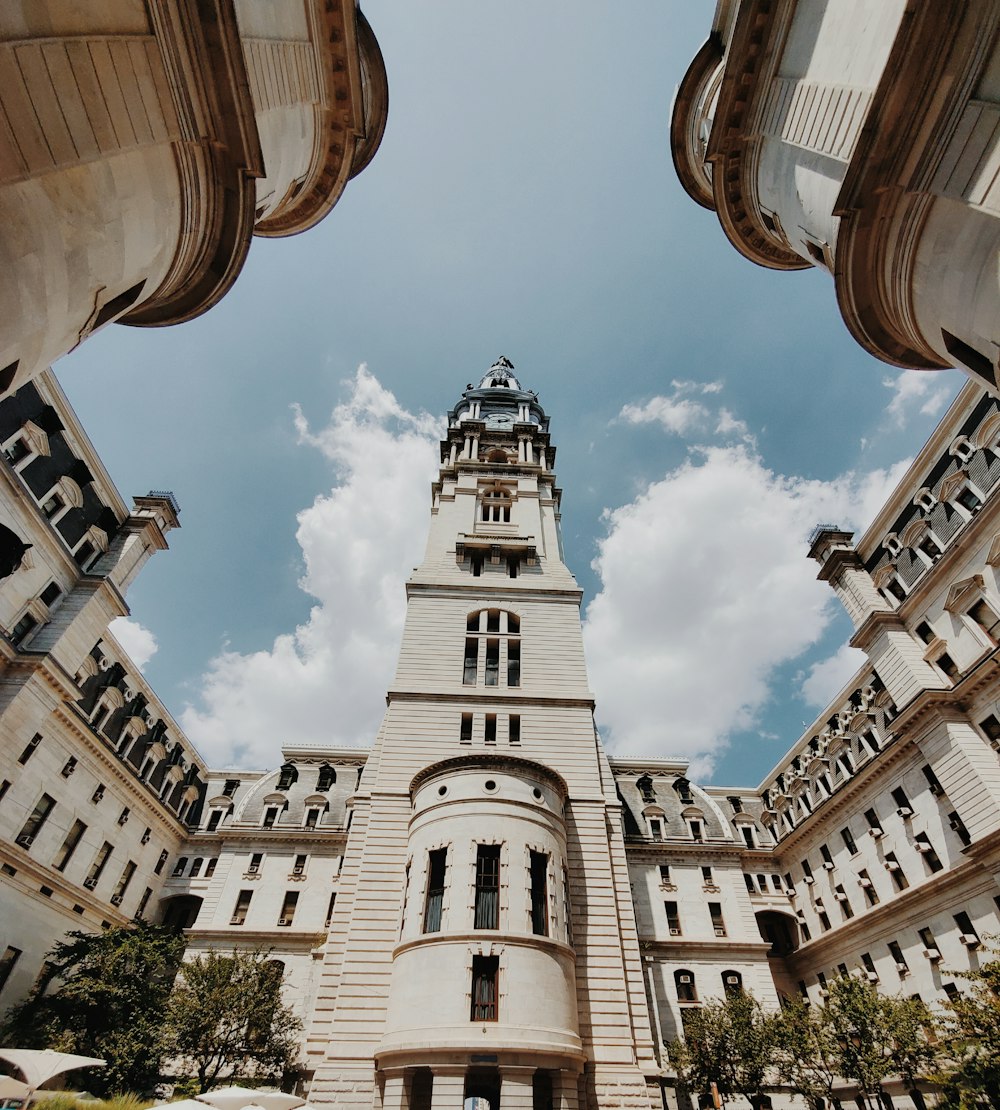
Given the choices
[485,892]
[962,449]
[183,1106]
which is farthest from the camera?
[962,449]

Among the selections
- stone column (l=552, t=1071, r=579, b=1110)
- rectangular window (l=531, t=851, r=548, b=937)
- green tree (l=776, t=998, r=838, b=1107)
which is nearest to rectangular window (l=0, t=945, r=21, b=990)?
rectangular window (l=531, t=851, r=548, b=937)

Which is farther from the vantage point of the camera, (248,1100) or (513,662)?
(513,662)

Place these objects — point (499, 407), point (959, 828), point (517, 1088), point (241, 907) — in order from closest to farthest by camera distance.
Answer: point (517, 1088) → point (959, 828) → point (241, 907) → point (499, 407)

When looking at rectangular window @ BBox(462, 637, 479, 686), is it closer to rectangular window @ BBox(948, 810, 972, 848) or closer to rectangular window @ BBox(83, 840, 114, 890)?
rectangular window @ BBox(83, 840, 114, 890)

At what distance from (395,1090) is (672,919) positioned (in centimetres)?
2552

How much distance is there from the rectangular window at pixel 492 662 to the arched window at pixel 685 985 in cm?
2163

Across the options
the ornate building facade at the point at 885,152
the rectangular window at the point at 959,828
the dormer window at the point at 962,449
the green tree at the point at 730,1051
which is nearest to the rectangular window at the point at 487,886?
the green tree at the point at 730,1051

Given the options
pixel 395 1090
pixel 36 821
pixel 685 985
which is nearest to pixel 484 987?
pixel 395 1090

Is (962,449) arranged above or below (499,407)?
below

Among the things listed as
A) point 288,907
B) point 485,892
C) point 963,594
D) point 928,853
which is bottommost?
point 485,892

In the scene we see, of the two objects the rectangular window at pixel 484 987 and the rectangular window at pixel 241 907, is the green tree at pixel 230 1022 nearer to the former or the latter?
the rectangular window at pixel 241 907

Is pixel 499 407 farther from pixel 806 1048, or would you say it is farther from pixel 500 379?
pixel 806 1048

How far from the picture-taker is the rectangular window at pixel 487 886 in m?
23.7

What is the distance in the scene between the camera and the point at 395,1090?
68.9 feet
